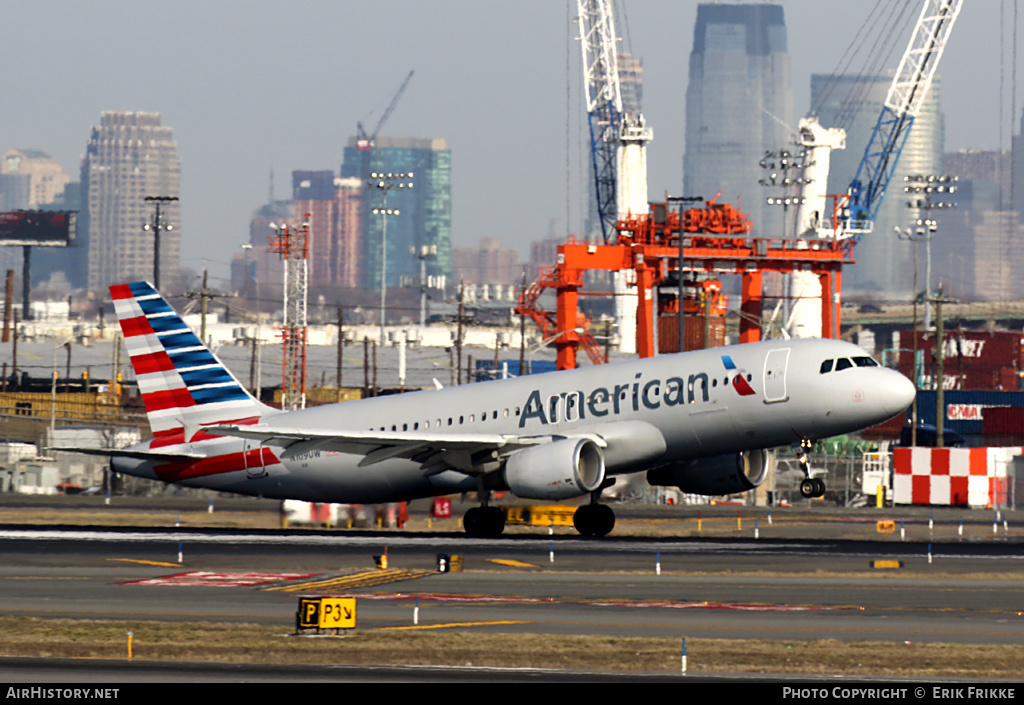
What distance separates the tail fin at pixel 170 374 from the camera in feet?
167

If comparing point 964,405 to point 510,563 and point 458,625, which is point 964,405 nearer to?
point 510,563

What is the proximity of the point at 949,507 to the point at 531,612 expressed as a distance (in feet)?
155

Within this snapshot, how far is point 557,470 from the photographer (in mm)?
43500

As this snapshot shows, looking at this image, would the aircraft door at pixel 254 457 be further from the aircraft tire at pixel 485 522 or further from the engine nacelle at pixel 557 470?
the engine nacelle at pixel 557 470

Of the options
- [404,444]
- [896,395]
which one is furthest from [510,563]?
[896,395]

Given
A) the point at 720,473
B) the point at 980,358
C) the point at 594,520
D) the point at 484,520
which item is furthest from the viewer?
the point at 980,358

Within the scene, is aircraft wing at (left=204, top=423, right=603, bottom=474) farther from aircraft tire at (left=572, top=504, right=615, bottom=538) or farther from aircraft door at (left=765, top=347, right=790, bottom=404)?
aircraft door at (left=765, top=347, right=790, bottom=404)

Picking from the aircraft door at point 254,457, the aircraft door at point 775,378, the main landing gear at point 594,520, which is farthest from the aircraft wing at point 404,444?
the aircraft door at point 775,378

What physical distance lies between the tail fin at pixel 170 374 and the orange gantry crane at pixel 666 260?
40.0m

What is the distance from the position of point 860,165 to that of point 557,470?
5047 inches

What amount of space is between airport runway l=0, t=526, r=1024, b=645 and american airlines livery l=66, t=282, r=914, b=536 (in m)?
2.03

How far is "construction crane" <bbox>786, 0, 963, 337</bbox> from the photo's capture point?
162 m

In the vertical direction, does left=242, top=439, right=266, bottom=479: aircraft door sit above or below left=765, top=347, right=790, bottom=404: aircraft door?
below

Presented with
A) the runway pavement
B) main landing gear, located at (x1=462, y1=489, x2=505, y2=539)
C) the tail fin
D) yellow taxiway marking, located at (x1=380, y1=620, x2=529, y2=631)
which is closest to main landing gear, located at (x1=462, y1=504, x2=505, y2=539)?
main landing gear, located at (x1=462, y1=489, x2=505, y2=539)
